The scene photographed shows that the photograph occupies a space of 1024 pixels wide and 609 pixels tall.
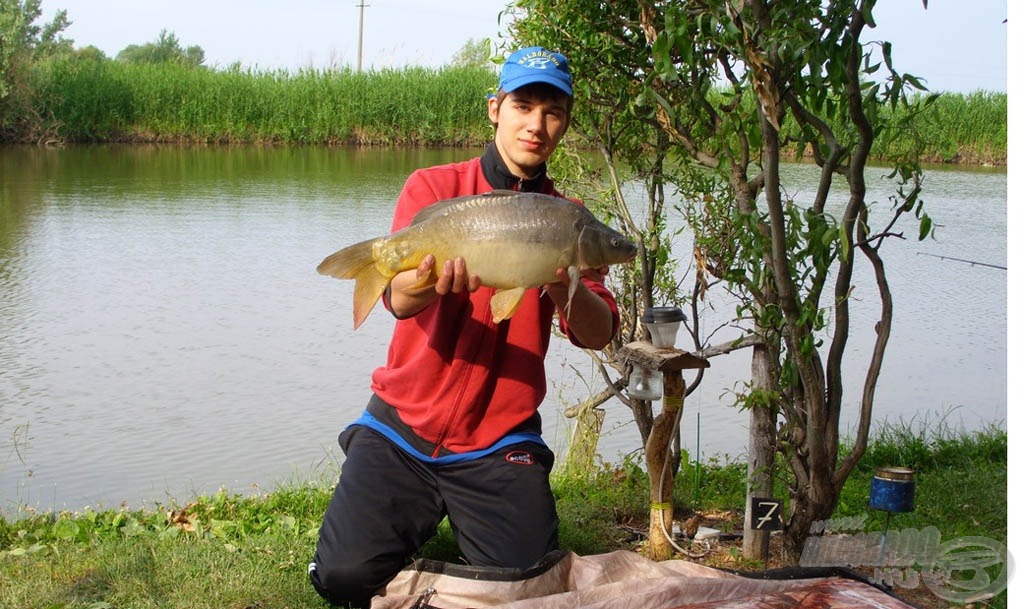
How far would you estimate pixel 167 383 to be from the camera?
21.6 ft

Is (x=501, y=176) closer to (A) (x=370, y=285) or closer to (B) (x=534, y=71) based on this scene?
(B) (x=534, y=71)

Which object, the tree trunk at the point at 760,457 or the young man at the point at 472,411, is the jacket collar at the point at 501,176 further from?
the tree trunk at the point at 760,457

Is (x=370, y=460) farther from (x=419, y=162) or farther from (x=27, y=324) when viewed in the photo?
(x=419, y=162)

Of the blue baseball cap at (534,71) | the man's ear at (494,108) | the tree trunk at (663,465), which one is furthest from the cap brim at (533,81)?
the tree trunk at (663,465)

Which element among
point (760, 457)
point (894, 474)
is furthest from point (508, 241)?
point (894, 474)

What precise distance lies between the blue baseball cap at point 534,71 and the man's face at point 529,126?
32 millimetres

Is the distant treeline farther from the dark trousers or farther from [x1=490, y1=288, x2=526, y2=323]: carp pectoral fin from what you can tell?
[x1=490, y1=288, x2=526, y2=323]: carp pectoral fin

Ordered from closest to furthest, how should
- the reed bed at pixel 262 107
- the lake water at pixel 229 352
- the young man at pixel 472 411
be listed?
1. the young man at pixel 472 411
2. the lake water at pixel 229 352
3. the reed bed at pixel 262 107

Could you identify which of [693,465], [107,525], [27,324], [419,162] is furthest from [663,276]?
[419,162]

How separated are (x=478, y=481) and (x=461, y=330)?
440mm

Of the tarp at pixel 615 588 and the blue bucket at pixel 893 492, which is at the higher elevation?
the blue bucket at pixel 893 492

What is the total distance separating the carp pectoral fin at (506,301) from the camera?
9.39 ft

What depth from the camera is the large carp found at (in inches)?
111

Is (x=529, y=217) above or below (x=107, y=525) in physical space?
above
